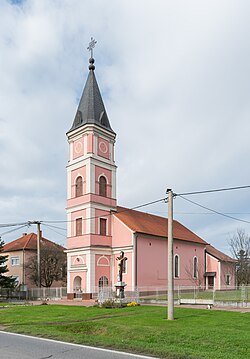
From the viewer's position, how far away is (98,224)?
122ft

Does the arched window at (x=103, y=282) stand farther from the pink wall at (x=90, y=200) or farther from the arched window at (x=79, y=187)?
the arched window at (x=79, y=187)

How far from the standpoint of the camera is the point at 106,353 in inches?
376

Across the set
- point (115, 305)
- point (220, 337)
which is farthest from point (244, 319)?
point (115, 305)

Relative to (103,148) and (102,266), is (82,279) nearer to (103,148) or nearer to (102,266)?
(102,266)

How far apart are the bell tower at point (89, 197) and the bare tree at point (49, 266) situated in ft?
41.8

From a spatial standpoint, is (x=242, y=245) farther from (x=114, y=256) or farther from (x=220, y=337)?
(x=220, y=337)

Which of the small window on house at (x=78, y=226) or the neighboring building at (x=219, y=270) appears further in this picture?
the neighboring building at (x=219, y=270)

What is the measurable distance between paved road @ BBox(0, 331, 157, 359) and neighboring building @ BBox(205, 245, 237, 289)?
133 ft

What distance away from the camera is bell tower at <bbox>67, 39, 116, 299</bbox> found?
3638cm

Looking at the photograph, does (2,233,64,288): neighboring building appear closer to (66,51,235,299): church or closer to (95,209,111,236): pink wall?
(66,51,235,299): church

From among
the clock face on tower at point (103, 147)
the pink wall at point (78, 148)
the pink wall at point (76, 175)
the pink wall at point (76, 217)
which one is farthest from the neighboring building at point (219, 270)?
the pink wall at point (78, 148)

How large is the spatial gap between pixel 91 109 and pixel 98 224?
38.3 ft

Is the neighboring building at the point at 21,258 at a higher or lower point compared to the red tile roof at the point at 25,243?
lower

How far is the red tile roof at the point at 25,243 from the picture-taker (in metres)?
53.7
